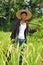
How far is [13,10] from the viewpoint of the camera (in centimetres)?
3750

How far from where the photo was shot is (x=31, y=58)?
8.64ft

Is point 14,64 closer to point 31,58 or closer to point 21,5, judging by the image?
point 31,58

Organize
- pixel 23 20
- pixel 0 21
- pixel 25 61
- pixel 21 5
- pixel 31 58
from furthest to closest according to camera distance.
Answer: pixel 21 5 < pixel 0 21 < pixel 23 20 < pixel 31 58 < pixel 25 61

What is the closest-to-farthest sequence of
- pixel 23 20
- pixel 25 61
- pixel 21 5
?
pixel 25 61 → pixel 23 20 → pixel 21 5

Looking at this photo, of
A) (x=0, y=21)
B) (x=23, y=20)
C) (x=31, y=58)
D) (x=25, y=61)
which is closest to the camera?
(x=25, y=61)

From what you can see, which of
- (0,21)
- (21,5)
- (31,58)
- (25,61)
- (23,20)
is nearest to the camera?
(25,61)

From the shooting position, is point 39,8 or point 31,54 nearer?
point 31,54

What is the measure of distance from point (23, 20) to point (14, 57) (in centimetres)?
195

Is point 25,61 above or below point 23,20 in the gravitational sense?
below

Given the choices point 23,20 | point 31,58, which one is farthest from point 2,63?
point 23,20

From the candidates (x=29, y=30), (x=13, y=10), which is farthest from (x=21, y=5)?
(x=29, y=30)

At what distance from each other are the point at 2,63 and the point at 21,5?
37.6m

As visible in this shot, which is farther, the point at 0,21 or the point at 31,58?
the point at 0,21

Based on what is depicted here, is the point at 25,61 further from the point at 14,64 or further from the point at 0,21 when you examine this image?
the point at 0,21
